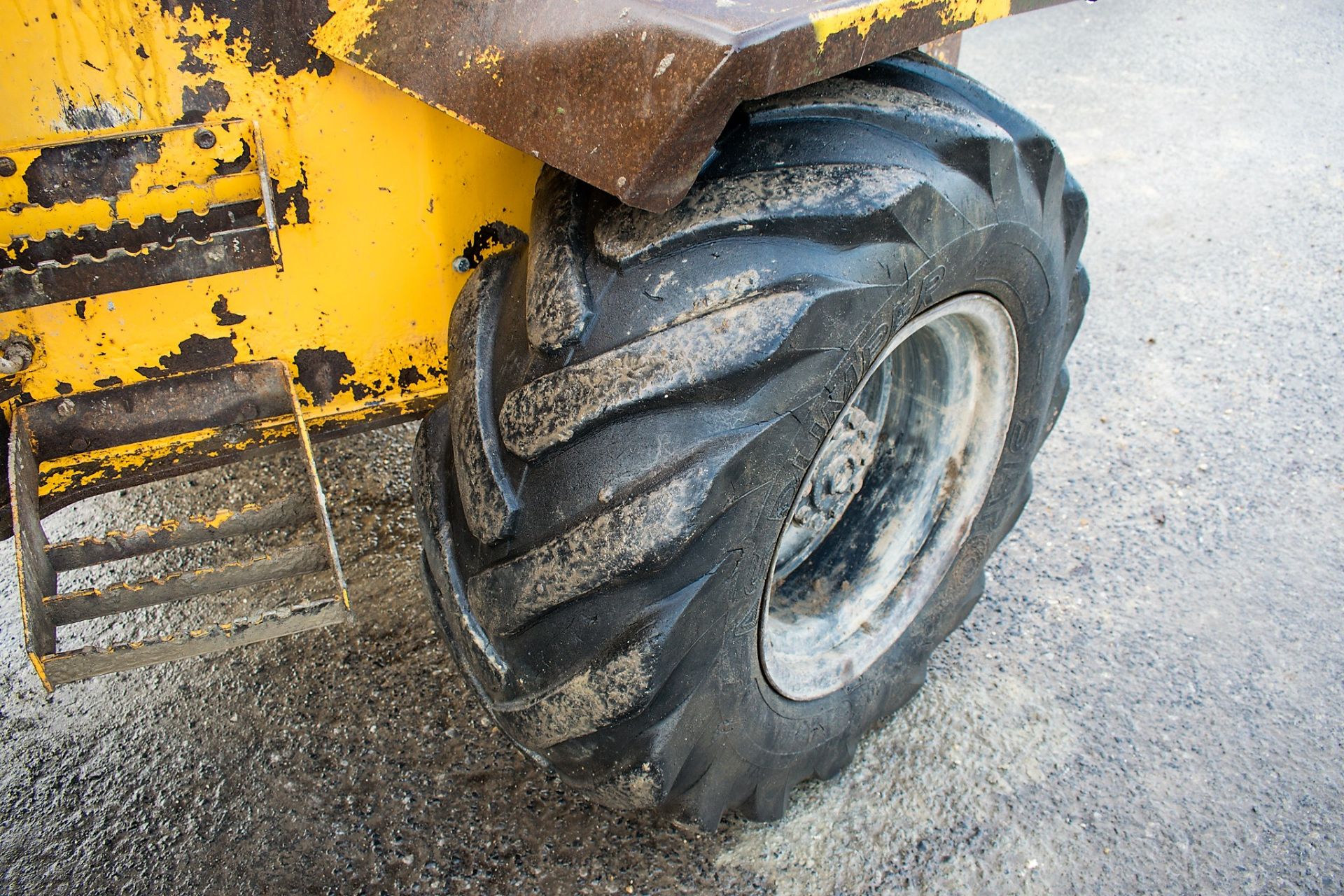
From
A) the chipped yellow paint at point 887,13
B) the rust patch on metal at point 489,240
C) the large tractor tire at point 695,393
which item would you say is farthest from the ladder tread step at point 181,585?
the chipped yellow paint at point 887,13

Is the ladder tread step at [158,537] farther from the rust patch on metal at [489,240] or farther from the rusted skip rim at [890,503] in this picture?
the rusted skip rim at [890,503]

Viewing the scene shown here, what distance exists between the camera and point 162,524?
1.48 metres

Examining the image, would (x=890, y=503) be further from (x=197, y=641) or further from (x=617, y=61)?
(x=197, y=641)

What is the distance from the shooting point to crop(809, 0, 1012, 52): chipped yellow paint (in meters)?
1.15

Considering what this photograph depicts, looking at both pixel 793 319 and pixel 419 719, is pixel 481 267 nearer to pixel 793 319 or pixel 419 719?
pixel 793 319

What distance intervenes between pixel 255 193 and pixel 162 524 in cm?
49

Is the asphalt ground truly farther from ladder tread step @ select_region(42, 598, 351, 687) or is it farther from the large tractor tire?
ladder tread step @ select_region(42, 598, 351, 687)

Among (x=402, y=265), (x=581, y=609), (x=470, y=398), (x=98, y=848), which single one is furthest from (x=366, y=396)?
(x=98, y=848)

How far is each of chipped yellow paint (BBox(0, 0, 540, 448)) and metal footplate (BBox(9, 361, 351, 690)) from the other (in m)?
0.03

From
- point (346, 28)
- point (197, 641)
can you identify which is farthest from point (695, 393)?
point (197, 641)

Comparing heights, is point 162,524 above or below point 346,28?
below

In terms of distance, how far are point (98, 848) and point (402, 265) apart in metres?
1.16

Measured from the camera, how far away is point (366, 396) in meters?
1.63

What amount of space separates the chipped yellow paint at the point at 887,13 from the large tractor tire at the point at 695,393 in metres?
0.12
